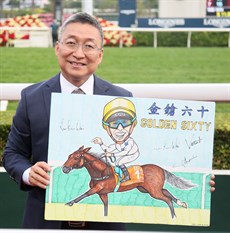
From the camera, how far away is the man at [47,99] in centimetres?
225

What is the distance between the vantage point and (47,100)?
2.30 meters

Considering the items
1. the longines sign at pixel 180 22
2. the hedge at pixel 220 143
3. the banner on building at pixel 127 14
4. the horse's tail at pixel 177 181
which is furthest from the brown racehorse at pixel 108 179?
the banner on building at pixel 127 14

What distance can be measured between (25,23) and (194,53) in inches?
173

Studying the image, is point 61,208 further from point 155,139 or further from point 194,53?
point 194,53

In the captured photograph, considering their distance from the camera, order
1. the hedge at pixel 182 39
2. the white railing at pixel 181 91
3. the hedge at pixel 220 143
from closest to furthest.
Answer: the white railing at pixel 181 91 → the hedge at pixel 220 143 → the hedge at pixel 182 39

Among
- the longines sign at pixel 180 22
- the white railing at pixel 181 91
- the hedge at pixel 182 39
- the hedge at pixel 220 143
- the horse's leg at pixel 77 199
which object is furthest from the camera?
the longines sign at pixel 180 22

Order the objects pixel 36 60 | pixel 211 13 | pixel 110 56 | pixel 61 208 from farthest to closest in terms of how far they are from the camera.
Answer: pixel 211 13 → pixel 110 56 → pixel 36 60 → pixel 61 208

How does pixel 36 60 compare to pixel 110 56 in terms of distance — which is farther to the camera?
pixel 110 56

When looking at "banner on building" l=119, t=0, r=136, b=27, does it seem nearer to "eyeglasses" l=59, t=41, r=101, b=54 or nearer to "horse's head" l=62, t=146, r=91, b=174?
"eyeglasses" l=59, t=41, r=101, b=54

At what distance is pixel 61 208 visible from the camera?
209cm

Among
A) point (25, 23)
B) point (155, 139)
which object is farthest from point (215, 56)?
point (155, 139)

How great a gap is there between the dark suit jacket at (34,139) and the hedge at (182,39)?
640 inches
